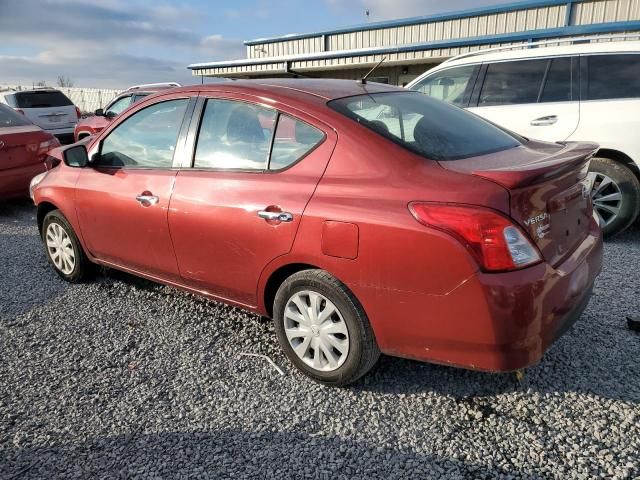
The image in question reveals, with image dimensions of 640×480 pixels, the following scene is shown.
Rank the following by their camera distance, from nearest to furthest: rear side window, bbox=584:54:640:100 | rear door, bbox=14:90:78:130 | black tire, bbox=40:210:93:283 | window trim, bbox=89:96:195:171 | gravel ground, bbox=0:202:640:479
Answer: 1. gravel ground, bbox=0:202:640:479
2. window trim, bbox=89:96:195:171
3. black tire, bbox=40:210:93:283
4. rear side window, bbox=584:54:640:100
5. rear door, bbox=14:90:78:130

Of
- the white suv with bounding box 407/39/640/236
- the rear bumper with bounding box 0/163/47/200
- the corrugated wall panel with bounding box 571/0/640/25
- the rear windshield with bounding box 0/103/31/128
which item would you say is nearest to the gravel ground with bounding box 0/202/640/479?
the white suv with bounding box 407/39/640/236

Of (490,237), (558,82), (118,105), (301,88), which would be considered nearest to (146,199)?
(301,88)

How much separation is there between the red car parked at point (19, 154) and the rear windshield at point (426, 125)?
569 cm

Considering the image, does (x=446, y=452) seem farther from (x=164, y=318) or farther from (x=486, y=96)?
(x=486, y=96)

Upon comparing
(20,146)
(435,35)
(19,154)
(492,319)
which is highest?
(435,35)

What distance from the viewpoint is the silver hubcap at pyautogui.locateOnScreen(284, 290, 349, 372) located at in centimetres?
259

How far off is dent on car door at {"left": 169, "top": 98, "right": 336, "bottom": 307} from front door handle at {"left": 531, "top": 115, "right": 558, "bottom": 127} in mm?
3614

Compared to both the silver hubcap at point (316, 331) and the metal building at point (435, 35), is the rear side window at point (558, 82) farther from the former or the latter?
the metal building at point (435, 35)

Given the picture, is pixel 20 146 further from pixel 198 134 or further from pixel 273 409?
pixel 273 409

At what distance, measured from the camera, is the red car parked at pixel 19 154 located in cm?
655

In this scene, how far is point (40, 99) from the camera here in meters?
12.7

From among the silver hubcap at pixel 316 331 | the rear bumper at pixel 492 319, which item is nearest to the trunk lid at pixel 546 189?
the rear bumper at pixel 492 319

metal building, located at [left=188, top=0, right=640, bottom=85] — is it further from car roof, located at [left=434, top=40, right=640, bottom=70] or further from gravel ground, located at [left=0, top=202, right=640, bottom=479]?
gravel ground, located at [left=0, top=202, right=640, bottom=479]

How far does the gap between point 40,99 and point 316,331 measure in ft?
42.8
